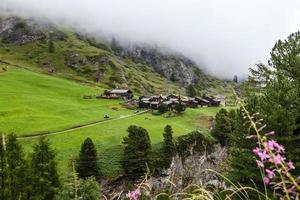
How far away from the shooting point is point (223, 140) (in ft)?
341

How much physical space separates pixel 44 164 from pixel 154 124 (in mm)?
56774

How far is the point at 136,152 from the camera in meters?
87.1

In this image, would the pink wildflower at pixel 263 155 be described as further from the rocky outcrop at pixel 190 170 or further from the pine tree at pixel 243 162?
the rocky outcrop at pixel 190 170

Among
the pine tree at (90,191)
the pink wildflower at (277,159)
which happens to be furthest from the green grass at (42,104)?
the pink wildflower at (277,159)

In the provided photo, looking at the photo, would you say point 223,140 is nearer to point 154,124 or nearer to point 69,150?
point 154,124

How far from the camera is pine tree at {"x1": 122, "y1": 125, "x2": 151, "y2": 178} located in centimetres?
8556

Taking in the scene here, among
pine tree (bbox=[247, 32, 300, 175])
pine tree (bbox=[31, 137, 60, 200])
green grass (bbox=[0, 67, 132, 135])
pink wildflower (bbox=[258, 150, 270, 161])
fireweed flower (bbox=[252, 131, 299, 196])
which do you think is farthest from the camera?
green grass (bbox=[0, 67, 132, 135])

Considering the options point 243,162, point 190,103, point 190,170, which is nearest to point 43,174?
point 243,162

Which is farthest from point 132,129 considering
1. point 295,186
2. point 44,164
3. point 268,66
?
point 295,186

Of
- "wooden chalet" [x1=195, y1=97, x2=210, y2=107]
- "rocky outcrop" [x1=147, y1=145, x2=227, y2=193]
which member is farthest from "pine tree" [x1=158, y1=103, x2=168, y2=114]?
"rocky outcrop" [x1=147, y1=145, x2=227, y2=193]

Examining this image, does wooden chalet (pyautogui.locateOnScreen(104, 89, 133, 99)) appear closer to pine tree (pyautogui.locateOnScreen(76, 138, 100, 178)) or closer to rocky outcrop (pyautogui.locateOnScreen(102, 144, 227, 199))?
rocky outcrop (pyautogui.locateOnScreen(102, 144, 227, 199))

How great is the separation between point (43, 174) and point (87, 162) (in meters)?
21.9

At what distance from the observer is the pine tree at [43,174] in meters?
60.8

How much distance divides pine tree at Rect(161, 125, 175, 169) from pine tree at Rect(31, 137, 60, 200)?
101 feet
